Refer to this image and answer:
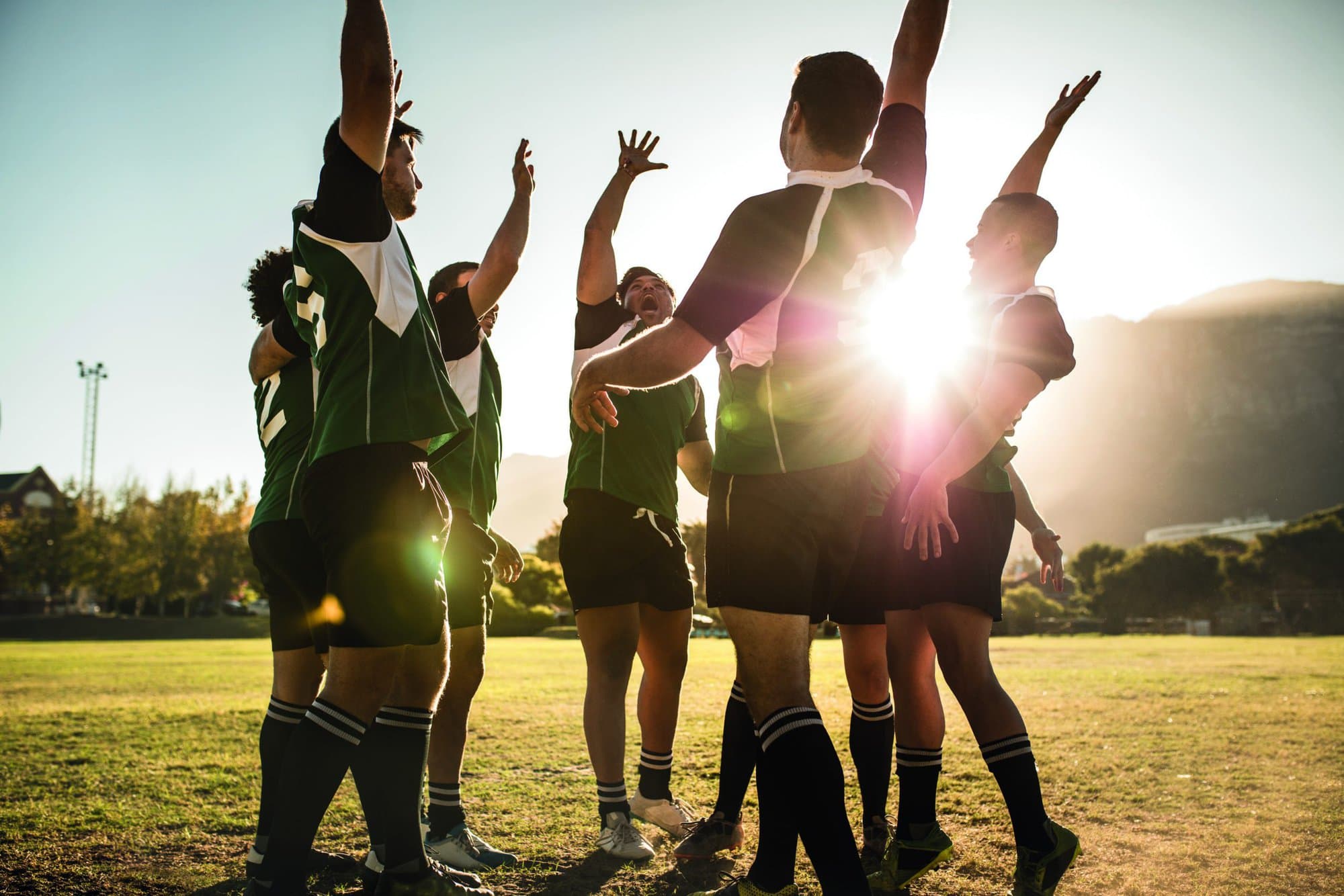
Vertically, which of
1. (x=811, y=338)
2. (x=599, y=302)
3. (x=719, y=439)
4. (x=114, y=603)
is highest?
(x=599, y=302)

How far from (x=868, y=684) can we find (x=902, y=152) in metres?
2.13

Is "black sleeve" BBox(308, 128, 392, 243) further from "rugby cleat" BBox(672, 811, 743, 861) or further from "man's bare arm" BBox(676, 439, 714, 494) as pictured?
"rugby cleat" BBox(672, 811, 743, 861)

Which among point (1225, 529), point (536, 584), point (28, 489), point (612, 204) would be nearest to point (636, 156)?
point (612, 204)

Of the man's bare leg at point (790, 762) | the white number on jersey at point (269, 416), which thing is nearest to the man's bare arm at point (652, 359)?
the man's bare leg at point (790, 762)

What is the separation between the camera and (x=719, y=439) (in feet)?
9.04

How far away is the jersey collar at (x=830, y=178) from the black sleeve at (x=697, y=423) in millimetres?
2222

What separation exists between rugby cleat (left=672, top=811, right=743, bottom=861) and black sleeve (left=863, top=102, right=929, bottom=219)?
8.23 ft

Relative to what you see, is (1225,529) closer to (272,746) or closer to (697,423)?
(697,423)

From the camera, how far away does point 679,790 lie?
15.4ft

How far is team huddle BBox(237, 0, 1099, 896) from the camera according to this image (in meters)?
2.41

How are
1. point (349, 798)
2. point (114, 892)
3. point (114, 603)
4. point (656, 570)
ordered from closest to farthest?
point (114, 892), point (656, 570), point (349, 798), point (114, 603)

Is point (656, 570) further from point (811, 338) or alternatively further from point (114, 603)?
point (114, 603)

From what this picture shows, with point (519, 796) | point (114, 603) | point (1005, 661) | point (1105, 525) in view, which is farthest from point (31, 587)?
point (1105, 525)

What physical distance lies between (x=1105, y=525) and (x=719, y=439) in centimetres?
21798
